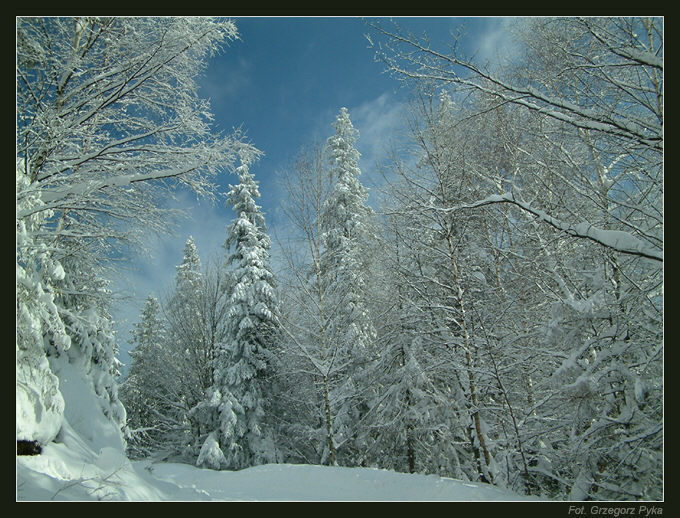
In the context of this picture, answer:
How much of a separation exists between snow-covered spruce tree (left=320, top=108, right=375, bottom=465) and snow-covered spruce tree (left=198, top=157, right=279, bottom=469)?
3.29 meters

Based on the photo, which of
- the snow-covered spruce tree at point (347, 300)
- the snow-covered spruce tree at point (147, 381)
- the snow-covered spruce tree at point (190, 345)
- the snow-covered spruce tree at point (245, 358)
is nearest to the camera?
the snow-covered spruce tree at point (347, 300)

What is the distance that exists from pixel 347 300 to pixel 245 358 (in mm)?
5292

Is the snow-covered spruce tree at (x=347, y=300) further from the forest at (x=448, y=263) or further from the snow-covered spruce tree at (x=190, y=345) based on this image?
the snow-covered spruce tree at (x=190, y=345)

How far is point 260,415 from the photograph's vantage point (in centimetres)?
1406

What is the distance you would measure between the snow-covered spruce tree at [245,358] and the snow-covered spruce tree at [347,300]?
3.29 meters

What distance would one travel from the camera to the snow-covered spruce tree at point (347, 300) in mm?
11492

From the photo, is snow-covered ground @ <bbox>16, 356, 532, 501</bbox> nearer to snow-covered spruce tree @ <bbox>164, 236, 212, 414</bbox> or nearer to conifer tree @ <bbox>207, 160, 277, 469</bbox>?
conifer tree @ <bbox>207, 160, 277, 469</bbox>

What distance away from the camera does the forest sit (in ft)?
13.3

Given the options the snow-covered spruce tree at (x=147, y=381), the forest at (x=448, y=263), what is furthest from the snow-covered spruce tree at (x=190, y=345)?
the forest at (x=448, y=263)

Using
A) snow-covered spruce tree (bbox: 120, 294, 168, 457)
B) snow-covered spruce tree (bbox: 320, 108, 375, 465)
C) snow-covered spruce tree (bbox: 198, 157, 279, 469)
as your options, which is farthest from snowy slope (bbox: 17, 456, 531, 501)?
snow-covered spruce tree (bbox: 120, 294, 168, 457)

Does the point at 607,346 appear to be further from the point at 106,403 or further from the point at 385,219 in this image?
the point at 106,403

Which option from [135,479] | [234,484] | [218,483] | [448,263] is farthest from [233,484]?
[448,263]

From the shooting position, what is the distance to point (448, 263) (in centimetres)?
788
